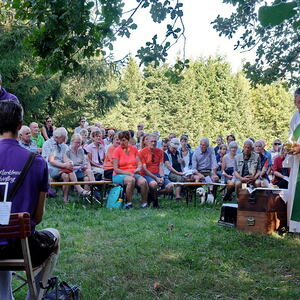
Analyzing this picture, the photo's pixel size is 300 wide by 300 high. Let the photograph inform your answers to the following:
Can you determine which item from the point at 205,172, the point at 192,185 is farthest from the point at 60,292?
the point at 205,172

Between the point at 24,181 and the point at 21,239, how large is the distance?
14.1 inches

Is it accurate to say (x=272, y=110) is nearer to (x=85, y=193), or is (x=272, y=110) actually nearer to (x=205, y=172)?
(x=205, y=172)

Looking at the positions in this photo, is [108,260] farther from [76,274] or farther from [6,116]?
[6,116]

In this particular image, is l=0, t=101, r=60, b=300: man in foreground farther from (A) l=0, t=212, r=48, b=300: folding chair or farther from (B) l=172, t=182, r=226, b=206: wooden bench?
(B) l=172, t=182, r=226, b=206: wooden bench

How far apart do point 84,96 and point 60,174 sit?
13703 millimetres

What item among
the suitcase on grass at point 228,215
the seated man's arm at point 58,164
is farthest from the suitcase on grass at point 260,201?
the seated man's arm at point 58,164

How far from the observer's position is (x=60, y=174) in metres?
10.1

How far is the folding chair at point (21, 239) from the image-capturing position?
2.90m

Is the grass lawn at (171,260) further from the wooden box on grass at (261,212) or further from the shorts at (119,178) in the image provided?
the shorts at (119,178)

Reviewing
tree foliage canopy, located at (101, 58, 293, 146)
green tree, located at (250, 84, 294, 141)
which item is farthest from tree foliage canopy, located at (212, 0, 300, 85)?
green tree, located at (250, 84, 294, 141)

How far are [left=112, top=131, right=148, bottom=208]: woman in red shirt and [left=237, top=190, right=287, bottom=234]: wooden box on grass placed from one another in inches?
123

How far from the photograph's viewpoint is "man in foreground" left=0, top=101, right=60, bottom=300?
10.1ft

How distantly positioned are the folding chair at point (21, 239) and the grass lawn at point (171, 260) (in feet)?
3.79

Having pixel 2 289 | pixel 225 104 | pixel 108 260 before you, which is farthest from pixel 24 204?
pixel 225 104
